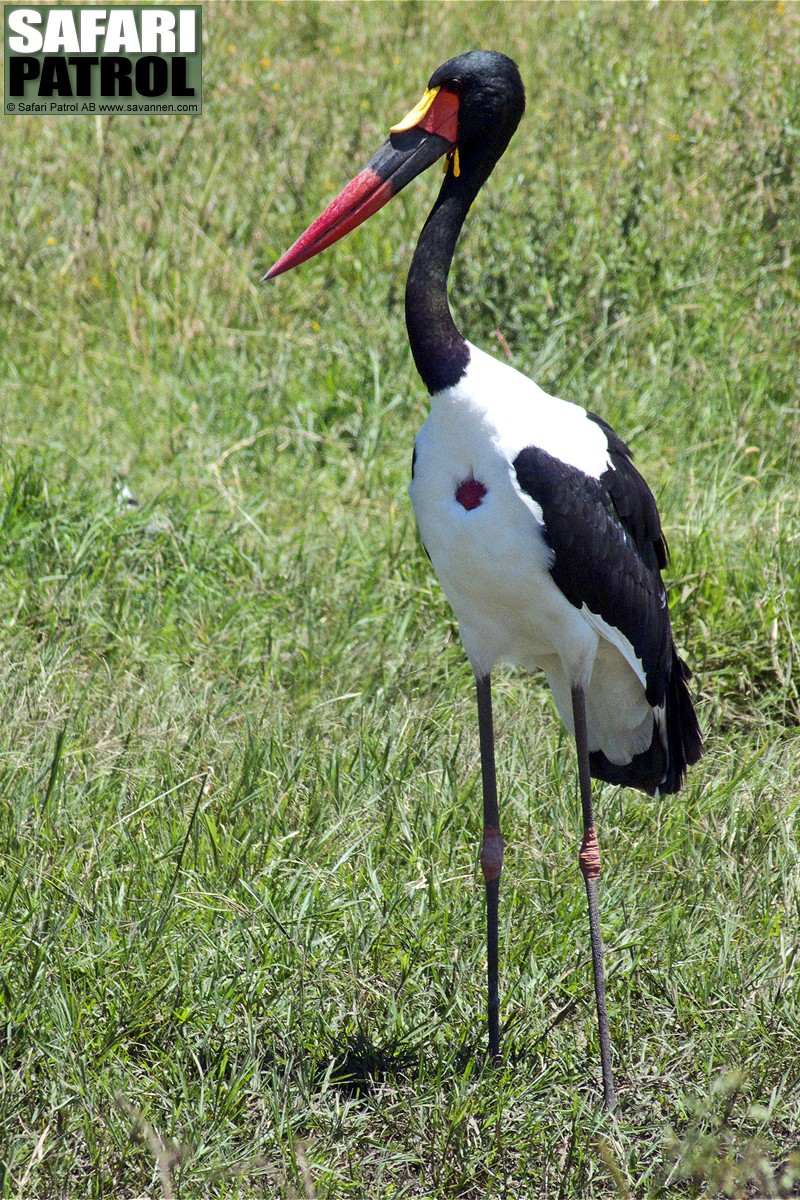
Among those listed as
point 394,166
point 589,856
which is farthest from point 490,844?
point 394,166

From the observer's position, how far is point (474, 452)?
102 inches

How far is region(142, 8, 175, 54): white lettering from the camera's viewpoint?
646 centimetres

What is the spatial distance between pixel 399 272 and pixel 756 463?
1.69 metres

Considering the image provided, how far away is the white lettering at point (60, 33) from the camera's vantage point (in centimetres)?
638

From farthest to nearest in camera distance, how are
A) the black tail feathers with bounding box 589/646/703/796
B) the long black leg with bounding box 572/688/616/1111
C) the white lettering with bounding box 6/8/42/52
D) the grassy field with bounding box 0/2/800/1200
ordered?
the white lettering with bounding box 6/8/42/52 → the black tail feathers with bounding box 589/646/703/796 → the long black leg with bounding box 572/688/616/1111 → the grassy field with bounding box 0/2/800/1200

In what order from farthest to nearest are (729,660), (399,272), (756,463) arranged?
(399,272), (756,463), (729,660)

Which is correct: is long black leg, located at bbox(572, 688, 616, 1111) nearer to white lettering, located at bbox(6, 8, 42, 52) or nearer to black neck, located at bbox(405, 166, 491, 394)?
black neck, located at bbox(405, 166, 491, 394)

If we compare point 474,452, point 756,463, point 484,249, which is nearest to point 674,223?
point 484,249

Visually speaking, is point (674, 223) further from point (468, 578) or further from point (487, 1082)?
point (487, 1082)

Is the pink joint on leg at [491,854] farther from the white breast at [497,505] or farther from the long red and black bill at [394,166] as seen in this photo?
the long red and black bill at [394,166]

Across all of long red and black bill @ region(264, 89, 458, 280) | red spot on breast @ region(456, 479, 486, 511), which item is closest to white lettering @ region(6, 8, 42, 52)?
long red and black bill @ region(264, 89, 458, 280)

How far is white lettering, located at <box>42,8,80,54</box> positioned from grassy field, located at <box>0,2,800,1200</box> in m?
0.38

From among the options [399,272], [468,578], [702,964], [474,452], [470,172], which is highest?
[470,172]

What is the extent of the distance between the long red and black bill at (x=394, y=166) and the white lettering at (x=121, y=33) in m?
4.05
